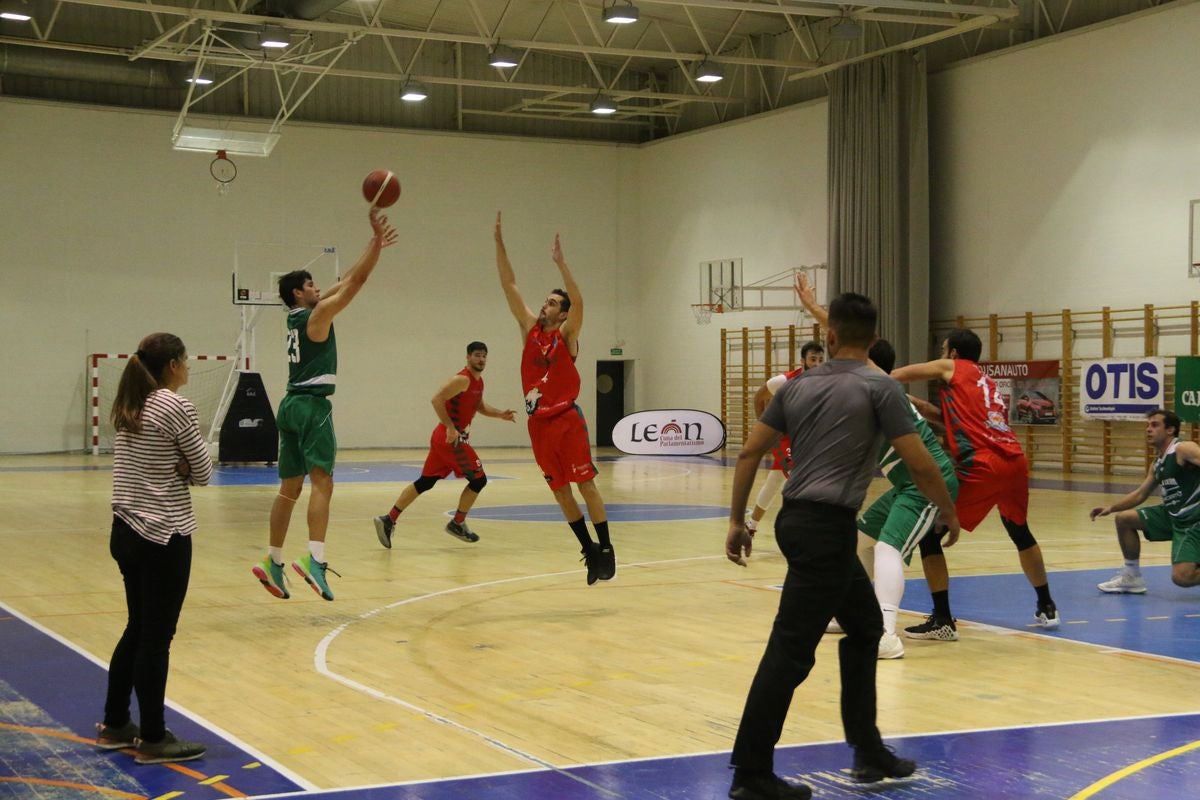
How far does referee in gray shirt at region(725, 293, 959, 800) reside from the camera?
429 centimetres

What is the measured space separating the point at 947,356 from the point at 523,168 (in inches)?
938

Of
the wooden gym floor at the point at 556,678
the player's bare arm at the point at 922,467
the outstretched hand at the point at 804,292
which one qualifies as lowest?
the wooden gym floor at the point at 556,678

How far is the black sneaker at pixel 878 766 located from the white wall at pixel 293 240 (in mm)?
24474

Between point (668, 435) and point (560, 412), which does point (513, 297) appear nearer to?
point (560, 412)

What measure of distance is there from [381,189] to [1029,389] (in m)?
A: 15.7

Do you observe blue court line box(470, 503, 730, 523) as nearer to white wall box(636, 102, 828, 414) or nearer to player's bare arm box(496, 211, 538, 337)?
player's bare arm box(496, 211, 538, 337)

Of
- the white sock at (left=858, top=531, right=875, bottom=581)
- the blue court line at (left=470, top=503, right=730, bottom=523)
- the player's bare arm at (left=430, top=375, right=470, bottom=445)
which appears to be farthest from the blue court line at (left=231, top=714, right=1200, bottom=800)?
the blue court line at (left=470, top=503, right=730, bottom=523)

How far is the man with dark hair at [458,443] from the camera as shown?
1165 cm

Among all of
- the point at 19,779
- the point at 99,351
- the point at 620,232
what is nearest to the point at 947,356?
the point at 19,779

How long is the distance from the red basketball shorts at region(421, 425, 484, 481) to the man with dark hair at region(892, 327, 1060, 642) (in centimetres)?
519

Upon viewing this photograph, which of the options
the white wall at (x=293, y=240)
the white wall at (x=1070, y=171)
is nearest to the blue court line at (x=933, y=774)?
the white wall at (x=1070, y=171)

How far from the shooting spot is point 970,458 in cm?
743

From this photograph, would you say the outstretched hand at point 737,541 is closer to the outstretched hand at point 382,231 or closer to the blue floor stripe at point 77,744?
the blue floor stripe at point 77,744

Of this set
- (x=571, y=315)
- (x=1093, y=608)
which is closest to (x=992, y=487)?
(x=1093, y=608)
